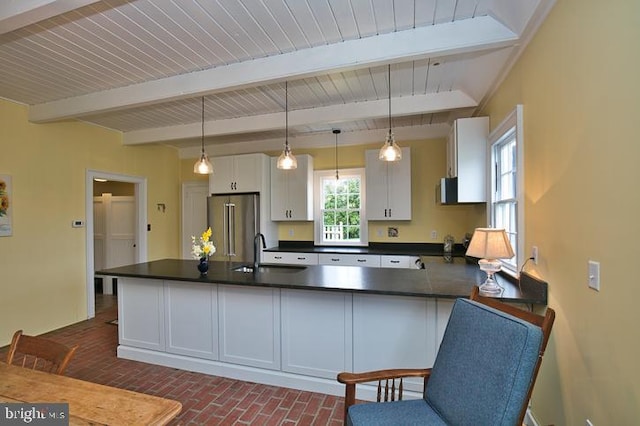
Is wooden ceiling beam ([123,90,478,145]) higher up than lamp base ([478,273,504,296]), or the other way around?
wooden ceiling beam ([123,90,478,145])

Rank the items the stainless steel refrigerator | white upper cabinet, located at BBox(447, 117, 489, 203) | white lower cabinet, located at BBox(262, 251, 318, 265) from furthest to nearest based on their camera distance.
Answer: the stainless steel refrigerator < white lower cabinet, located at BBox(262, 251, 318, 265) < white upper cabinet, located at BBox(447, 117, 489, 203)

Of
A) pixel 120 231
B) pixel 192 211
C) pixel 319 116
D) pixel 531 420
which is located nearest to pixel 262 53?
pixel 319 116

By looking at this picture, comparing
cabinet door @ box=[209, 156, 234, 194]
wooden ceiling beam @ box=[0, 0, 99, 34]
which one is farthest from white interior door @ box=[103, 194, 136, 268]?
wooden ceiling beam @ box=[0, 0, 99, 34]

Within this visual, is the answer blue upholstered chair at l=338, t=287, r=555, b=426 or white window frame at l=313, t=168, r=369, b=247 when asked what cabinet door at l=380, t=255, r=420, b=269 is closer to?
white window frame at l=313, t=168, r=369, b=247

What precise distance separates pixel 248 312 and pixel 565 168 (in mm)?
2451

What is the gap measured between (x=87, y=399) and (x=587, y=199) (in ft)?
7.37

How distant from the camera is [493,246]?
6.72 ft

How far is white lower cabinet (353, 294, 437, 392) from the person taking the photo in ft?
7.52

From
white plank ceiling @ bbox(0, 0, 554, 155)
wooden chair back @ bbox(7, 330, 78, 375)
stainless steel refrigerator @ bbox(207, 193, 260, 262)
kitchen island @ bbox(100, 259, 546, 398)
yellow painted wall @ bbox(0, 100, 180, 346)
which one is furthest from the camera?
stainless steel refrigerator @ bbox(207, 193, 260, 262)

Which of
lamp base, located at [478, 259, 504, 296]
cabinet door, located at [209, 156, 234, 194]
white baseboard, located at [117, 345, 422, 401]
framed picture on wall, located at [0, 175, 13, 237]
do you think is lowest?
white baseboard, located at [117, 345, 422, 401]

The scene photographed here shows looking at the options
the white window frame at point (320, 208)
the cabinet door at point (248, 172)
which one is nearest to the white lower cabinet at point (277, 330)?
the cabinet door at point (248, 172)

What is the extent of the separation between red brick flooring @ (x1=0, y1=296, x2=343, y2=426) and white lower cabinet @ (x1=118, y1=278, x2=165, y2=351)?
20 centimetres

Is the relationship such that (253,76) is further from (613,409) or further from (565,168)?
(613,409)

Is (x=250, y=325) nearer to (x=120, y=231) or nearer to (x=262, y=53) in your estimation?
(x=262, y=53)
